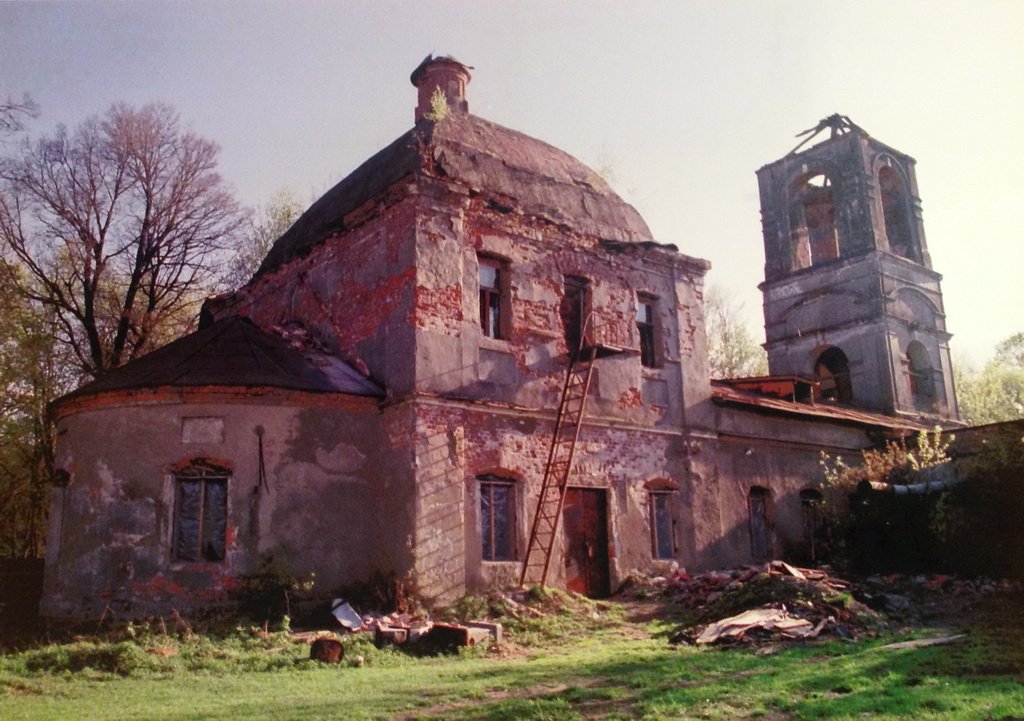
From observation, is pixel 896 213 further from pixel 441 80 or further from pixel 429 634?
pixel 429 634

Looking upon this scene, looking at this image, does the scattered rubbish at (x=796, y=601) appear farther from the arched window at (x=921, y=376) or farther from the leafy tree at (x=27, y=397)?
the leafy tree at (x=27, y=397)

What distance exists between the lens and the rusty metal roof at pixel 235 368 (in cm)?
1269

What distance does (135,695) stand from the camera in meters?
7.94

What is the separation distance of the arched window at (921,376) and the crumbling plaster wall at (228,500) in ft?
59.3

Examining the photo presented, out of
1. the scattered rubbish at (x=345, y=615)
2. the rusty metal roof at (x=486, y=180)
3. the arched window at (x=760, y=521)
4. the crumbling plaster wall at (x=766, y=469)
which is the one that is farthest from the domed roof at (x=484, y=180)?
the scattered rubbish at (x=345, y=615)

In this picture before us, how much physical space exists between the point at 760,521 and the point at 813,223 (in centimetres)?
1343

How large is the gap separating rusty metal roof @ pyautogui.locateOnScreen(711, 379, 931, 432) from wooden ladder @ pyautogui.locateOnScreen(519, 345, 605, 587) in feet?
12.7

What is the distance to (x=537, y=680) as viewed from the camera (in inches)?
318

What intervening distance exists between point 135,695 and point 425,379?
21.1ft

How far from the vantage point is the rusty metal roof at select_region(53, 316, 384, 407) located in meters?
12.7

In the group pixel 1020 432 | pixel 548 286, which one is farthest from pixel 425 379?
pixel 1020 432

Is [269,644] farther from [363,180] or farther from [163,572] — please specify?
[363,180]

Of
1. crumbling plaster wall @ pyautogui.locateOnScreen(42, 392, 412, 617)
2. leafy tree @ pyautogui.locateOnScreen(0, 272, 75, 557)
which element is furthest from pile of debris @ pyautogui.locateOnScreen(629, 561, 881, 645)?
leafy tree @ pyautogui.locateOnScreen(0, 272, 75, 557)

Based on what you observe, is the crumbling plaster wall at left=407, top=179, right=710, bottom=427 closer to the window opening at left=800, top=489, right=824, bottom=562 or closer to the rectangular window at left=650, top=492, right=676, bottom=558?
the rectangular window at left=650, top=492, right=676, bottom=558
